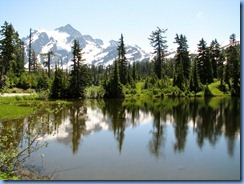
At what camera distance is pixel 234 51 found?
69625 millimetres

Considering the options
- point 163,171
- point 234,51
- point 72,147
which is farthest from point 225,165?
point 234,51

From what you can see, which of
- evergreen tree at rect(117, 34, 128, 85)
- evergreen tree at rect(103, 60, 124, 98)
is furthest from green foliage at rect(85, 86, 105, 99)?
evergreen tree at rect(117, 34, 128, 85)

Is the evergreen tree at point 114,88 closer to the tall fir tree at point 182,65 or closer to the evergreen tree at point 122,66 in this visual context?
the evergreen tree at point 122,66

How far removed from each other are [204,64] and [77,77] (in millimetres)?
31251

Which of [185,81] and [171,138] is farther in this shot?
[185,81]

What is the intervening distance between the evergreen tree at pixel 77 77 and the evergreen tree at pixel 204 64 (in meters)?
27.3

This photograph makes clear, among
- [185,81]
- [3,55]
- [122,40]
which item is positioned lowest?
[185,81]

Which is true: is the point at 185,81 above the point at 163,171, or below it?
above

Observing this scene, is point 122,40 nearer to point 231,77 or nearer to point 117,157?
point 231,77

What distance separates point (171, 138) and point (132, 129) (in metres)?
3.95

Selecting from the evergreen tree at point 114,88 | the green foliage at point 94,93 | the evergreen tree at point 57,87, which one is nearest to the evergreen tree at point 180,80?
the evergreen tree at point 114,88

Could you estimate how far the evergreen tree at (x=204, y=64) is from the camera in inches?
2731

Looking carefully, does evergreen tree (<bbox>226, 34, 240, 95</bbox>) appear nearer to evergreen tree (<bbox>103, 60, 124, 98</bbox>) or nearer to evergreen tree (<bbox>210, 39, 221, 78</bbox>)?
evergreen tree (<bbox>210, 39, 221, 78</bbox>)

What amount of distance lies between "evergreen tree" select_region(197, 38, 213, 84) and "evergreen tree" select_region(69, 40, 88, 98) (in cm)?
2733
